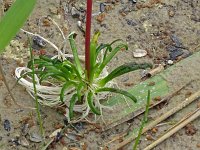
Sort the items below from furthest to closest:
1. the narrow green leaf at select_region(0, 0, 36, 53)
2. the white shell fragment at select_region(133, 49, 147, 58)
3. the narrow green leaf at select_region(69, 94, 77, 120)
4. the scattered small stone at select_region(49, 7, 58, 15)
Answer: the scattered small stone at select_region(49, 7, 58, 15) → the white shell fragment at select_region(133, 49, 147, 58) → the narrow green leaf at select_region(69, 94, 77, 120) → the narrow green leaf at select_region(0, 0, 36, 53)

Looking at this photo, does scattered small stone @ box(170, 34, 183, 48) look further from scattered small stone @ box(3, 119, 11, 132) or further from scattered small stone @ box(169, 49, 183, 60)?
scattered small stone @ box(3, 119, 11, 132)

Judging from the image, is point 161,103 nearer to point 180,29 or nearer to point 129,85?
point 129,85

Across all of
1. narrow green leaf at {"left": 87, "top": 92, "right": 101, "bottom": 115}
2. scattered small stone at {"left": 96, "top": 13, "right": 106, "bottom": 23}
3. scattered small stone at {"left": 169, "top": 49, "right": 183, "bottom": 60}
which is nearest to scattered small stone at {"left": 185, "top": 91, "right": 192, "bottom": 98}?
scattered small stone at {"left": 169, "top": 49, "right": 183, "bottom": 60}

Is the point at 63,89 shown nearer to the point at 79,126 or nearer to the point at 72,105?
the point at 72,105

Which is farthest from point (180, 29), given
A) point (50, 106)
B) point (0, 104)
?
point (0, 104)

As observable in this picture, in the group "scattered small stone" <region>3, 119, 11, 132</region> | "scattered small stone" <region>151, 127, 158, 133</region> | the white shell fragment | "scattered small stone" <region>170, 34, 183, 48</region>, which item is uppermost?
"scattered small stone" <region>170, 34, 183, 48</region>

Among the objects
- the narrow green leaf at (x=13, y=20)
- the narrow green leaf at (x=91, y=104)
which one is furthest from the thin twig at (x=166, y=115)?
the narrow green leaf at (x=13, y=20)

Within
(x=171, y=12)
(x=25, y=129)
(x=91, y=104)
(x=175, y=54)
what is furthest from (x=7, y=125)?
(x=171, y=12)
